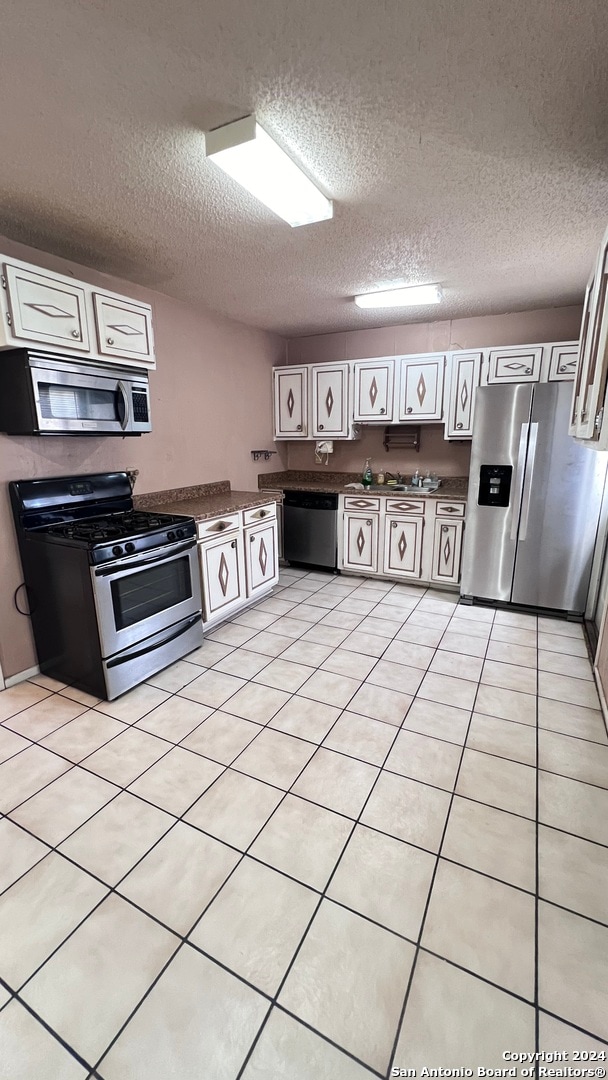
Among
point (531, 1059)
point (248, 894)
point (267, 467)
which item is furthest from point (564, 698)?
point (267, 467)

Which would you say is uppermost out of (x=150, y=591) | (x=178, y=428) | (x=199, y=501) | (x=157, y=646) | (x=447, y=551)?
(x=178, y=428)

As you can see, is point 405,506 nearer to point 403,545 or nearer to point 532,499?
point 403,545

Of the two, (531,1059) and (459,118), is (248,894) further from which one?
(459,118)

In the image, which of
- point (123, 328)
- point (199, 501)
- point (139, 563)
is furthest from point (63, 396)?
point (199, 501)

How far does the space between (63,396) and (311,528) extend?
265 cm

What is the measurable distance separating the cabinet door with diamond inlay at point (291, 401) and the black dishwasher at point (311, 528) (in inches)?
28.1

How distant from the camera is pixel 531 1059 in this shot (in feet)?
3.39

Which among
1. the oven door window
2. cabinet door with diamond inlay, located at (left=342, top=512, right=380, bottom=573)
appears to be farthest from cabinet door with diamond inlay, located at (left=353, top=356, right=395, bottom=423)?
the oven door window

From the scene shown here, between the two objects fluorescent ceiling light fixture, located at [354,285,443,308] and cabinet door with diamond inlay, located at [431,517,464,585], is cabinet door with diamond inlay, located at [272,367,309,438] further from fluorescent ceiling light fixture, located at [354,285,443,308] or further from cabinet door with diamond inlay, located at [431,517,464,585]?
cabinet door with diamond inlay, located at [431,517,464,585]

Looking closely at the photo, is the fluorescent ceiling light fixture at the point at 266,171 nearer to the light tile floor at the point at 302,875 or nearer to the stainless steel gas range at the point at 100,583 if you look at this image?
the stainless steel gas range at the point at 100,583

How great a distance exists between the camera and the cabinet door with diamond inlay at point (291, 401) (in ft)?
15.1

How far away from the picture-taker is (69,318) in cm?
230

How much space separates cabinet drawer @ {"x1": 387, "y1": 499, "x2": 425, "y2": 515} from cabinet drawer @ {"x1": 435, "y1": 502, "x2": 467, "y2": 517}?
143mm

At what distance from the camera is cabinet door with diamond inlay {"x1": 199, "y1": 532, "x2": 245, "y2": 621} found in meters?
3.07
